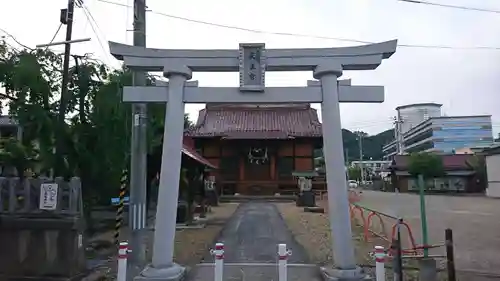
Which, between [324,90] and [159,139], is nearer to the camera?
[324,90]

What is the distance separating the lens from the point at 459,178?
4978 centimetres

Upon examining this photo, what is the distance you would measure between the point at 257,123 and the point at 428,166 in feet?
75.1

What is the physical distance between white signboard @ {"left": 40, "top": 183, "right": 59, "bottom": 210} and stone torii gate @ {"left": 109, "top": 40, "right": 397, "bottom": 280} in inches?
77.0

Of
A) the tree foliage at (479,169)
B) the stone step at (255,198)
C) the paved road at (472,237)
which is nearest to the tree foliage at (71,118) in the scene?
the paved road at (472,237)

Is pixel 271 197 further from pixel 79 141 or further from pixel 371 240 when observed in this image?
pixel 79 141

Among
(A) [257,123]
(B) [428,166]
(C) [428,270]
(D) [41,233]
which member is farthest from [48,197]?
(B) [428,166]

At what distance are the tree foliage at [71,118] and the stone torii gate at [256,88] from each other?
2976 millimetres

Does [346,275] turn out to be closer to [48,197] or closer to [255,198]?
[48,197]

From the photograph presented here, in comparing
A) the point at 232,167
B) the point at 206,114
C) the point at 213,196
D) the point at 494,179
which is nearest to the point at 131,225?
the point at 213,196

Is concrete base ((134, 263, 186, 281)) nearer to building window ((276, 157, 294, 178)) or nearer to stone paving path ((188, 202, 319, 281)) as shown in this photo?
stone paving path ((188, 202, 319, 281))

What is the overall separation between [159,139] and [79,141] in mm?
4078

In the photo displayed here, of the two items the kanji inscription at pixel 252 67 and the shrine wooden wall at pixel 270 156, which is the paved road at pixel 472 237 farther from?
the shrine wooden wall at pixel 270 156

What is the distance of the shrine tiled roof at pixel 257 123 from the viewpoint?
116 ft

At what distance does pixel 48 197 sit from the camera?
786 centimetres
